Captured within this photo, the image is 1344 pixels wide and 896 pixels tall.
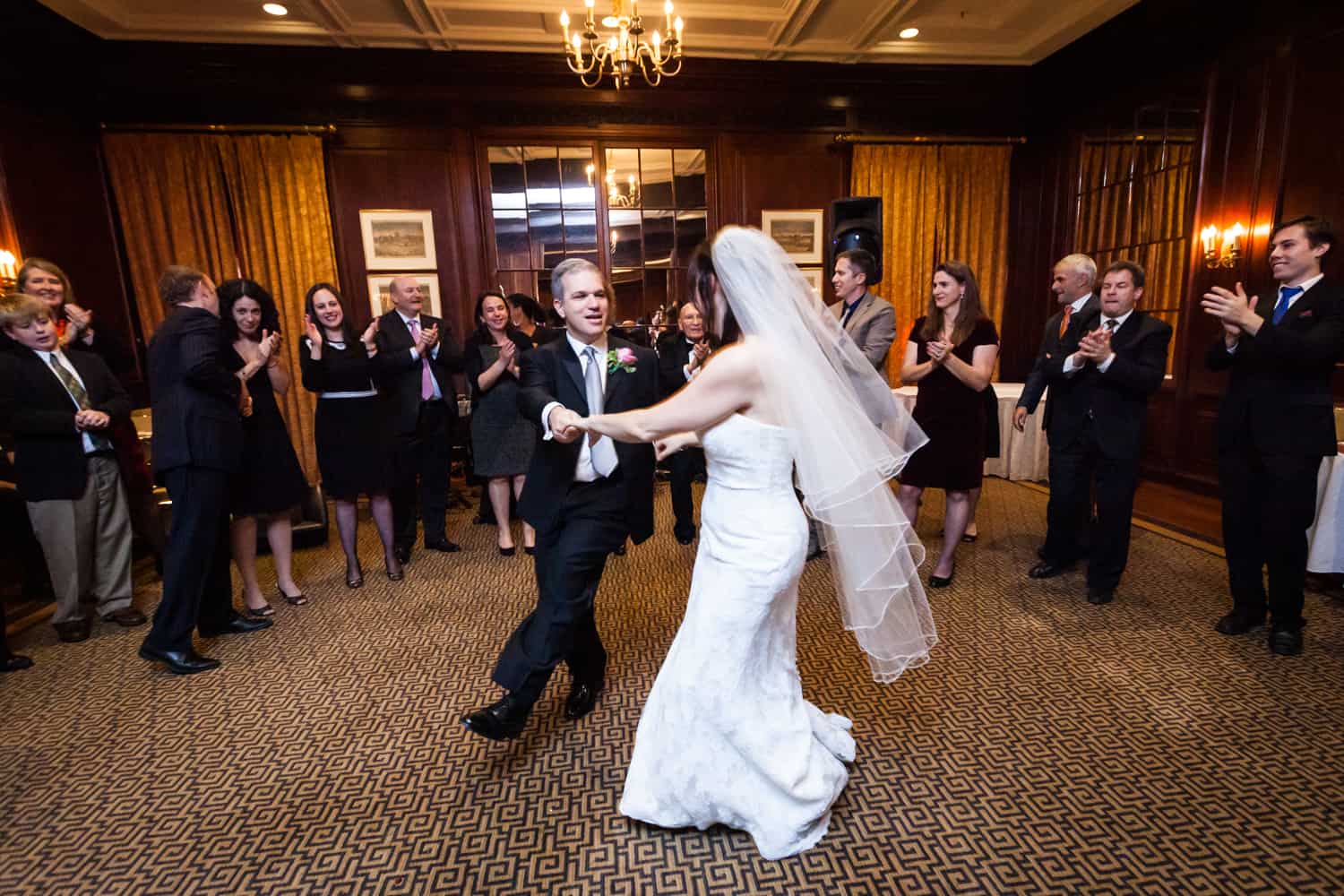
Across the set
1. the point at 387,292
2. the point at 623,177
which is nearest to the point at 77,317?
the point at 387,292

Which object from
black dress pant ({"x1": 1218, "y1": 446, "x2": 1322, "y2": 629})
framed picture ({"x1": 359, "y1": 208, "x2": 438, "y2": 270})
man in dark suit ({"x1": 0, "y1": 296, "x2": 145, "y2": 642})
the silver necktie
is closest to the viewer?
the silver necktie

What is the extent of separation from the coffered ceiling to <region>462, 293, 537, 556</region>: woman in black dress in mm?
2893

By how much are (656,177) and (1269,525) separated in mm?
5543

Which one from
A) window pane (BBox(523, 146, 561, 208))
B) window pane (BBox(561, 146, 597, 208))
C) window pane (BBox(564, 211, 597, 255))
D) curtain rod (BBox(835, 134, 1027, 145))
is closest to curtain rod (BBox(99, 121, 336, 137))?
window pane (BBox(523, 146, 561, 208))

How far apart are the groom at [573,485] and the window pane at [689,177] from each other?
4.78m

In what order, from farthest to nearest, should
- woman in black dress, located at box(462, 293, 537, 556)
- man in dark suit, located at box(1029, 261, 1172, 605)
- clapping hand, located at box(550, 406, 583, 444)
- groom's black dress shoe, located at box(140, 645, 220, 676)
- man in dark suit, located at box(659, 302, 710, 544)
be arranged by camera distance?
man in dark suit, located at box(659, 302, 710, 544), woman in black dress, located at box(462, 293, 537, 556), man in dark suit, located at box(1029, 261, 1172, 605), groom's black dress shoe, located at box(140, 645, 220, 676), clapping hand, located at box(550, 406, 583, 444)

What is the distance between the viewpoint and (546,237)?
631 cm

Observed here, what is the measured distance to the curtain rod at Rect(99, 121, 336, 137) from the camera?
5305mm

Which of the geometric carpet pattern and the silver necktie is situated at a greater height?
the silver necktie

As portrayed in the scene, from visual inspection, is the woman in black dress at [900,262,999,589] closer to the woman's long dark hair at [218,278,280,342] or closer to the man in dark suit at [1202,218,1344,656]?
the man in dark suit at [1202,218,1344,656]

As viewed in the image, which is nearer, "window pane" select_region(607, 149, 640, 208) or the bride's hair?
the bride's hair

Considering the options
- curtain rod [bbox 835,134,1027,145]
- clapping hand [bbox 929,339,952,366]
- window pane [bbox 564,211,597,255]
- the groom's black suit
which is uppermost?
curtain rod [bbox 835,134,1027,145]

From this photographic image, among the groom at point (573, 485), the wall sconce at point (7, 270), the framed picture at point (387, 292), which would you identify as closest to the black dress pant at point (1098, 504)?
the groom at point (573, 485)

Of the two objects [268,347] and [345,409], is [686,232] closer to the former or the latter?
[345,409]
